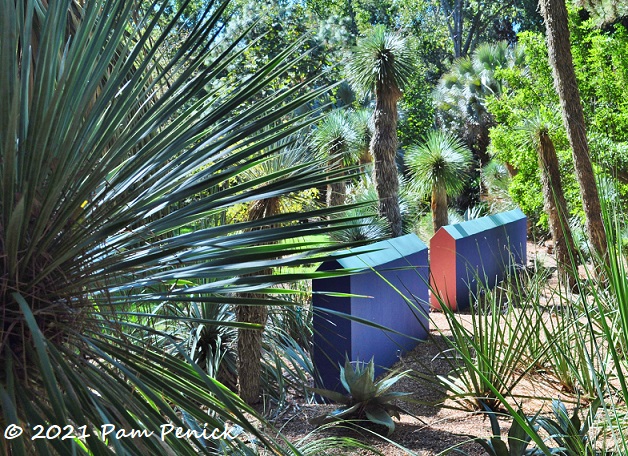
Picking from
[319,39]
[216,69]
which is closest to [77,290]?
[216,69]

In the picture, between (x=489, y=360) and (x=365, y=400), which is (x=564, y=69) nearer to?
(x=489, y=360)

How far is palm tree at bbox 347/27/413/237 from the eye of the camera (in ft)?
56.2

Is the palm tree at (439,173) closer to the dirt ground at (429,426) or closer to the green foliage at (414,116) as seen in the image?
the dirt ground at (429,426)

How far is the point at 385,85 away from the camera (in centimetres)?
1730

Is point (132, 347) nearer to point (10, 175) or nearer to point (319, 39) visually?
point (10, 175)

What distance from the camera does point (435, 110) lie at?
36.6 m

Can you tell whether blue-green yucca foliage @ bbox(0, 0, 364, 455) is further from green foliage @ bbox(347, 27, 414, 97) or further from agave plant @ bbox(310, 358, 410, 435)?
green foliage @ bbox(347, 27, 414, 97)

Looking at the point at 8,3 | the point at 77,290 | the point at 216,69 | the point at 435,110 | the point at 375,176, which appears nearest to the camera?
the point at 8,3

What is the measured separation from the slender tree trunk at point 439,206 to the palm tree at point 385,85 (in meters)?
2.29

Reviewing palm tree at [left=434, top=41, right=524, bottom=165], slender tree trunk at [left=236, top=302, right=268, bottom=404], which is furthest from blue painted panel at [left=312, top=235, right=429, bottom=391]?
palm tree at [left=434, top=41, right=524, bottom=165]

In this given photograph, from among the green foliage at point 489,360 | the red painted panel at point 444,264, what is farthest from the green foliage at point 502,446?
the red painted panel at point 444,264

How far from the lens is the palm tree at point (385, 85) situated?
17125 millimetres

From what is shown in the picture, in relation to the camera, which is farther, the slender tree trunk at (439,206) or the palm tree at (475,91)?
the palm tree at (475,91)

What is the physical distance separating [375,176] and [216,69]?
15.1 m
